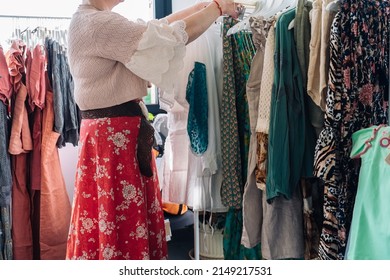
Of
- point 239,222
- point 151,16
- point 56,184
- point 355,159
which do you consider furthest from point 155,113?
point 355,159

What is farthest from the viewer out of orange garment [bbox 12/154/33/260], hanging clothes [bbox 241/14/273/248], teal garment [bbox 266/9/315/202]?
orange garment [bbox 12/154/33/260]

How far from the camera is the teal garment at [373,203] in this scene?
973mm

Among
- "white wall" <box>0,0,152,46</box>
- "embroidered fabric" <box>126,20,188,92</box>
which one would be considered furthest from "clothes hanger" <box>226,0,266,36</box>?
"white wall" <box>0,0,152,46</box>

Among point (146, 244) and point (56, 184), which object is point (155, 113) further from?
point (146, 244)

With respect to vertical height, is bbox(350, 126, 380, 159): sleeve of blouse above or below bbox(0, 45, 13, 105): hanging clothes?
below

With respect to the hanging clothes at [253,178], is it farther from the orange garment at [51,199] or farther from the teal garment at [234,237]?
the orange garment at [51,199]

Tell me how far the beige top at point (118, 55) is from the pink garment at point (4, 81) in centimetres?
76

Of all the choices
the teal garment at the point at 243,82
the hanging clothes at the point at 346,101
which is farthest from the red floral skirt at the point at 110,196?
the hanging clothes at the point at 346,101

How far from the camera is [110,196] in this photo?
50.8 inches

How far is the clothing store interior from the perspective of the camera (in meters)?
1.11

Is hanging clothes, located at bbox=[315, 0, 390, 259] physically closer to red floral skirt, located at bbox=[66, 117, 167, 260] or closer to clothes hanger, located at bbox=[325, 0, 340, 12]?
clothes hanger, located at bbox=[325, 0, 340, 12]

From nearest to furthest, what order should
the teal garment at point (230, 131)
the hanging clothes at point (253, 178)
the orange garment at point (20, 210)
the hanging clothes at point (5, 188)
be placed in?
the hanging clothes at point (253, 178) < the teal garment at point (230, 131) < the hanging clothes at point (5, 188) < the orange garment at point (20, 210)

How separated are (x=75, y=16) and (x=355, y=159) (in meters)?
0.95

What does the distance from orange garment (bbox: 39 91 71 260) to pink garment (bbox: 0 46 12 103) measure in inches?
7.7
